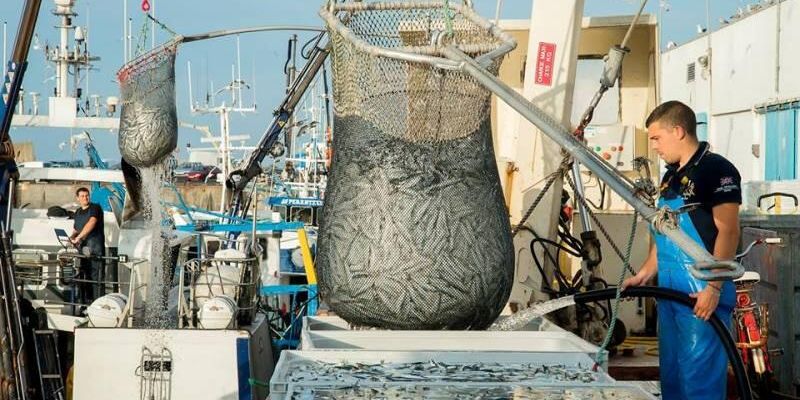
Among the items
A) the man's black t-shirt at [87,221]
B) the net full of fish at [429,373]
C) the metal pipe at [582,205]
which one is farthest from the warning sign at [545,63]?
the man's black t-shirt at [87,221]

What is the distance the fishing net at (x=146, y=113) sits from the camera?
7.60m

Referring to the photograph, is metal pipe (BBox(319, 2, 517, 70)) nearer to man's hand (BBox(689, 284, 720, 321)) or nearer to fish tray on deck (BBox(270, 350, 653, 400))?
fish tray on deck (BBox(270, 350, 653, 400))

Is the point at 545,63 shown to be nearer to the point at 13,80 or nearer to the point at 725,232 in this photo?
the point at 725,232

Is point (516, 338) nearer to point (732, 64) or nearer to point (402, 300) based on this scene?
point (402, 300)

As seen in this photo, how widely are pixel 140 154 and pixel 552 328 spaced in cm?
348

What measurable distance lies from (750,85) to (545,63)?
46.9 feet

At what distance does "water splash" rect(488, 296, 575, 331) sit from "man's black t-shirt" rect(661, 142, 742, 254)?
869 millimetres

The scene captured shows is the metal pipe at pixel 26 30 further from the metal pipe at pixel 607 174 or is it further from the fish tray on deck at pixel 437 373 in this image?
the fish tray on deck at pixel 437 373

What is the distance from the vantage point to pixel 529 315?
5.60 meters

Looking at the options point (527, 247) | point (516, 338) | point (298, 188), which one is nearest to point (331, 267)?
point (516, 338)

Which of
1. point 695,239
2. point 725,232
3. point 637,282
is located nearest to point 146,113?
point 637,282

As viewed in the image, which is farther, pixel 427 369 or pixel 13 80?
pixel 13 80

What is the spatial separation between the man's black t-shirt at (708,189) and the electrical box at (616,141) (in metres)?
5.27

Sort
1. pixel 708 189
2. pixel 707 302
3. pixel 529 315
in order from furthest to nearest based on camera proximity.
→ pixel 529 315
pixel 708 189
pixel 707 302
